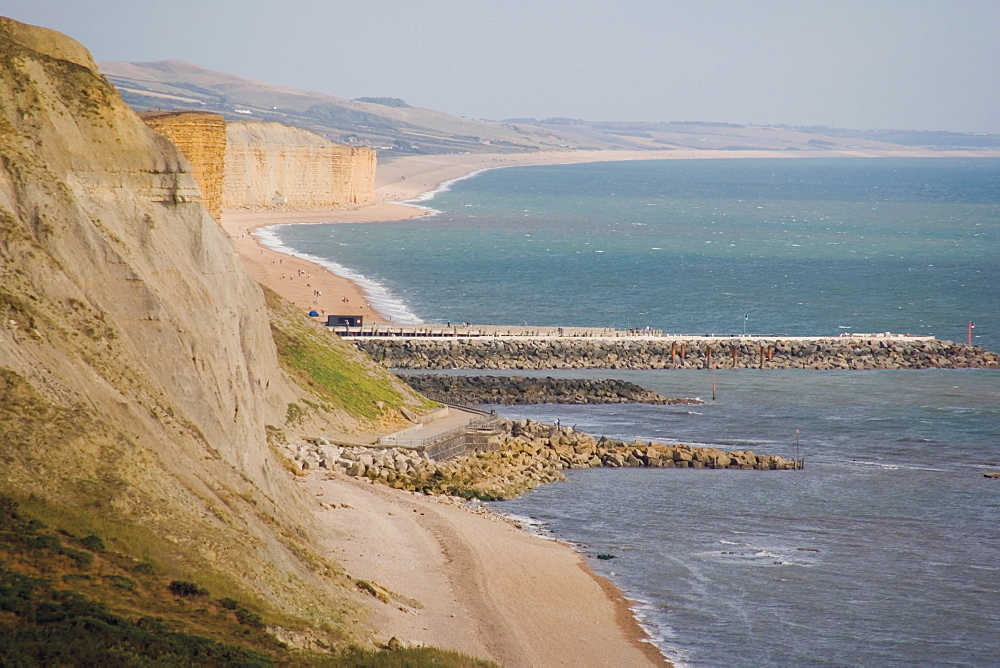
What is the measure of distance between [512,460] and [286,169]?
117 meters

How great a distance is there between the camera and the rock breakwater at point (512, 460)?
40.7 m

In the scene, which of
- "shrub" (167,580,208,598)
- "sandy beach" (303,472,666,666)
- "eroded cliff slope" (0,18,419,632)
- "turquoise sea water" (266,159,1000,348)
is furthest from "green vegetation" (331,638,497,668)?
"turquoise sea water" (266,159,1000,348)

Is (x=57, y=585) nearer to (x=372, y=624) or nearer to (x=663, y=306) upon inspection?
(x=372, y=624)

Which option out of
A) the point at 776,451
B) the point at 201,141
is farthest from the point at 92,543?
the point at 776,451

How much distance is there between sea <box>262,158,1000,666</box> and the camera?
3192cm

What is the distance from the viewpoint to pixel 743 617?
104ft

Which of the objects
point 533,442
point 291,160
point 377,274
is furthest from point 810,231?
point 533,442

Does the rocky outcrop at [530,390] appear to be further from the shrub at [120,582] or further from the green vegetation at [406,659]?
the shrub at [120,582]

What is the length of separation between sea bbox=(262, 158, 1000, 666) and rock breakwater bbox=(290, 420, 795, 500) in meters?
1.02

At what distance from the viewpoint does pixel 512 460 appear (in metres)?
46.4

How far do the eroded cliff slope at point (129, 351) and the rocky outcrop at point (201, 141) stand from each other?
920cm

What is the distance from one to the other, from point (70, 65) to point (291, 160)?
13069 cm

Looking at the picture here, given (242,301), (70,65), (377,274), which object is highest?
(70,65)

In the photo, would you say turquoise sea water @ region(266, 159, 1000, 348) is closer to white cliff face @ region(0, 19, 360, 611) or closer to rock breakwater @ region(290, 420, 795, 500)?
rock breakwater @ region(290, 420, 795, 500)
